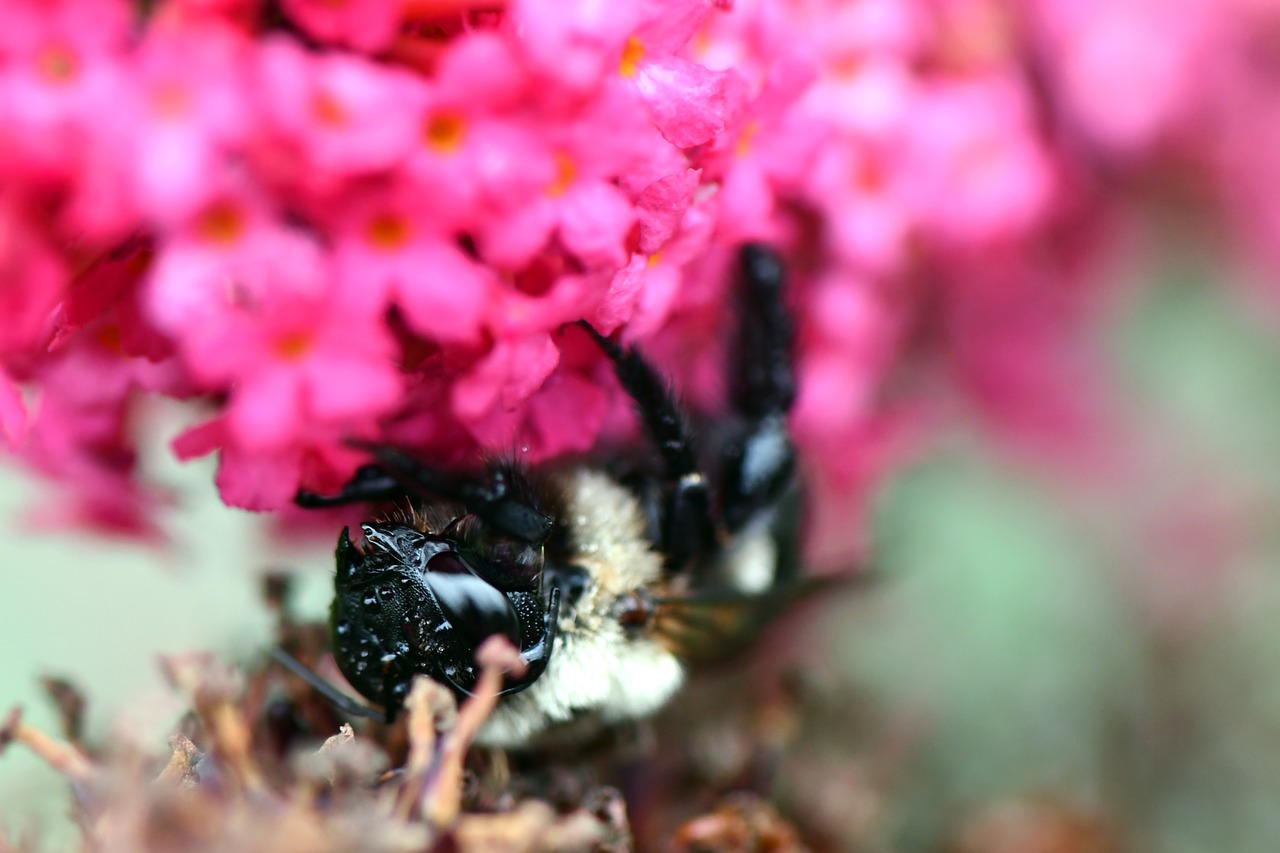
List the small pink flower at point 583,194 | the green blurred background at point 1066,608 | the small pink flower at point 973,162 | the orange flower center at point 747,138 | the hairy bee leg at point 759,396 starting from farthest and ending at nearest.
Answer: the green blurred background at point 1066,608 < the small pink flower at point 973,162 < the hairy bee leg at point 759,396 < the orange flower center at point 747,138 < the small pink flower at point 583,194

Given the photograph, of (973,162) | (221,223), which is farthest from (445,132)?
(973,162)

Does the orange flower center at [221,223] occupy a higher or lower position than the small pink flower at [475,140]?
lower

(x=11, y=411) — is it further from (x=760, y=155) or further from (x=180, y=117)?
(x=760, y=155)

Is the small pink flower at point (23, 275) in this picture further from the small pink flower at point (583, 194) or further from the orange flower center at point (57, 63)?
the small pink flower at point (583, 194)

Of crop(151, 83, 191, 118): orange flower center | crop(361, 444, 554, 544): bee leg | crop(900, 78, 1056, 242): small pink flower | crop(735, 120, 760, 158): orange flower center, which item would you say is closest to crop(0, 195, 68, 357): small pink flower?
crop(151, 83, 191, 118): orange flower center

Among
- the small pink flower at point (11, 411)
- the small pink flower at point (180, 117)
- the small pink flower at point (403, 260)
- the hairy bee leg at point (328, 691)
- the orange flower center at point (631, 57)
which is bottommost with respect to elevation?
the hairy bee leg at point (328, 691)

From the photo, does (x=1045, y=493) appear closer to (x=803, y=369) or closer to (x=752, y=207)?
(x=803, y=369)

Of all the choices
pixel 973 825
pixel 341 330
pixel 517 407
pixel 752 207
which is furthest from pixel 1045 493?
pixel 341 330

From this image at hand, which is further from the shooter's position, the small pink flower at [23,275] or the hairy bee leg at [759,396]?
the hairy bee leg at [759,396]

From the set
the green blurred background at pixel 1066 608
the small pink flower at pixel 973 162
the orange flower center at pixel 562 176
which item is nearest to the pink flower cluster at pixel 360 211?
the orange flower center at pixel 562 176
